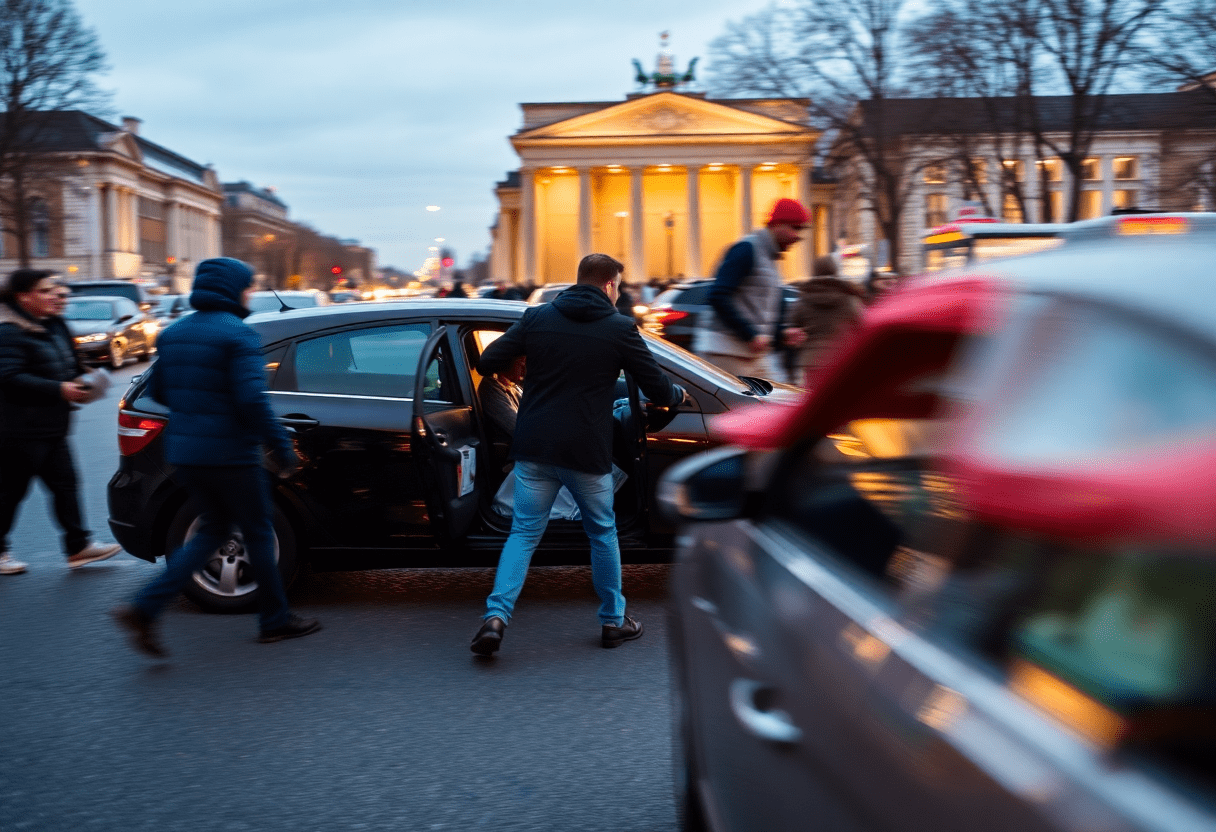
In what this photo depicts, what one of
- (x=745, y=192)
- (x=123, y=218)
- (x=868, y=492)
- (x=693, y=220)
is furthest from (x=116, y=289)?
(x=123, y=218)

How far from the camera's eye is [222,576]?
Answer: 656 cm

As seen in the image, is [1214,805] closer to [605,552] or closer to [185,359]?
[605,552]

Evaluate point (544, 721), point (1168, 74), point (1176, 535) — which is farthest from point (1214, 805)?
point (1168, 74)

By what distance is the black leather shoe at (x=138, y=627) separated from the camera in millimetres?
5605

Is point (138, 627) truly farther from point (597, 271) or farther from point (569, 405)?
point (597, 271)

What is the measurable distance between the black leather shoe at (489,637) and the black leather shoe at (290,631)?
991 millimetres

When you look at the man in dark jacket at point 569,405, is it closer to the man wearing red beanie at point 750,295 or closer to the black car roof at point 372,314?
the black car roof at point 372,314

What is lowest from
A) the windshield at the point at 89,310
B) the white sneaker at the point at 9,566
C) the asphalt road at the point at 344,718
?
the asphalt road at the point at 344,718

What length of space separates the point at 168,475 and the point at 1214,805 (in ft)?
20.0

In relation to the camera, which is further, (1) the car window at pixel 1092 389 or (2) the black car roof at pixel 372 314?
(2) the black car roof at pixel 372 314

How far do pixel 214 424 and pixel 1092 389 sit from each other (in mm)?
4773

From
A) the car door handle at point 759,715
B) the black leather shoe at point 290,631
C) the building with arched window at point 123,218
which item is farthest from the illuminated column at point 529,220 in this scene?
the car door handle at point 759,715

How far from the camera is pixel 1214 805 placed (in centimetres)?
122

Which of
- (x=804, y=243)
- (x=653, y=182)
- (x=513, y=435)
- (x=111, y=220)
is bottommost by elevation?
(x=513, y=435)
